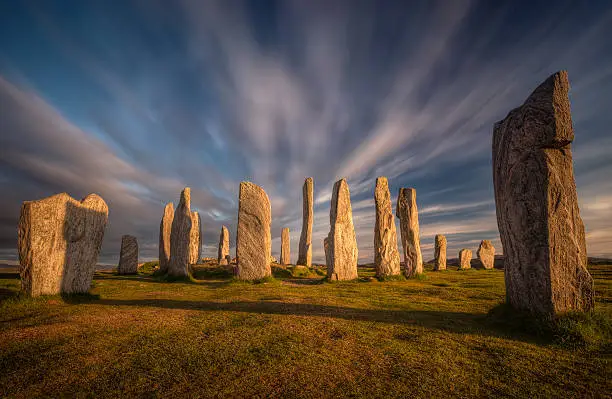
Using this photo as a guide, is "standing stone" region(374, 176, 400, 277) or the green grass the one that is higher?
"standing stone" region(374, 176, 400, 277)

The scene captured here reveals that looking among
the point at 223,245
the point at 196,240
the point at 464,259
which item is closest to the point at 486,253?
the point at 464,259

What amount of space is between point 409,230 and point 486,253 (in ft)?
47.9

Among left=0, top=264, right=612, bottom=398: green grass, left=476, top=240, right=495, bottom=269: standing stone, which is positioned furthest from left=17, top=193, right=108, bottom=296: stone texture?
left=476, top=240, right=495, bottom=269: standing stone

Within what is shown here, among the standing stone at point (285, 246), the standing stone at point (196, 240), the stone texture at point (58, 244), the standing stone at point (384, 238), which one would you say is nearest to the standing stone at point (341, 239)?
the standing stone at point (384, 238)

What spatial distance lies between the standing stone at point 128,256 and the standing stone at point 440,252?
80.3 feet

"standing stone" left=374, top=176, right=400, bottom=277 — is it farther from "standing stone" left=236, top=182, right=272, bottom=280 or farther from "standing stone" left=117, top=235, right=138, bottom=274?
"standing stone" left=117, top=235, right=138, bottom=274

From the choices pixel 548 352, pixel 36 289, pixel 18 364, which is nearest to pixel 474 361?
pixel 548 352

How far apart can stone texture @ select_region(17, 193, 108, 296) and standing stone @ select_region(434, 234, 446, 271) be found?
79.2 feet

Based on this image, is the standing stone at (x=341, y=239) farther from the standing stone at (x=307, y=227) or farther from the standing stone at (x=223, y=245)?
the standing stone at (x=223, y=245)

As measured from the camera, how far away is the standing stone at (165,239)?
60.7ft

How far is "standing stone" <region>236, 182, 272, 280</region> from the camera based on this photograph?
1310 cm

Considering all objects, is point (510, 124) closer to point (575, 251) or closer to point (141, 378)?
point (575, 251)

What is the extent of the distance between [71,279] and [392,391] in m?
10.1

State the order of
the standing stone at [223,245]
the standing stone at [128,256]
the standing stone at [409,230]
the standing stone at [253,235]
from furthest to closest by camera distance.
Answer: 1. the standing stone at [223,245]
2. the standing stone at [128,256]
3. the standing stone at [409,230]
4. the standing stone at [253,235]
